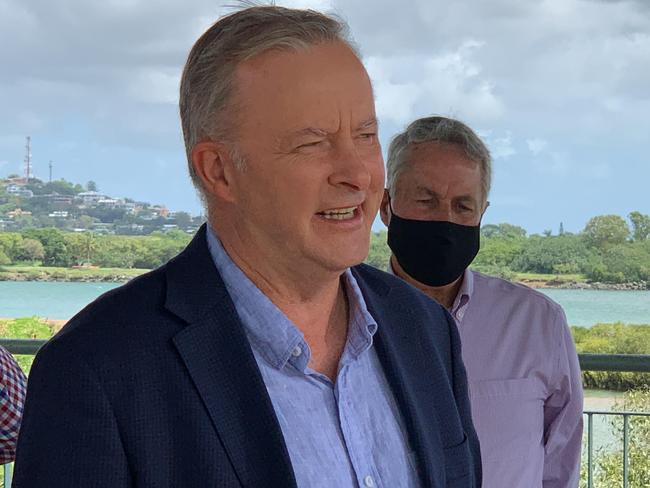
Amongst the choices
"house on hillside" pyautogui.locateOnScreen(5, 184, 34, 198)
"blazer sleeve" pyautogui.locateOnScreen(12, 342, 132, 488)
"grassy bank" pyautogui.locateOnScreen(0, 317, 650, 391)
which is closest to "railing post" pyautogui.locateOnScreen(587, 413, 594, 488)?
"blazer sleeve" pyautogui.locateOnScreen(12, 342, 132, 488)

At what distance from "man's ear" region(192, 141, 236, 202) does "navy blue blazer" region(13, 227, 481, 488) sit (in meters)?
0.07

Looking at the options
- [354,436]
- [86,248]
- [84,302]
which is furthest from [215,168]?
[84,302]

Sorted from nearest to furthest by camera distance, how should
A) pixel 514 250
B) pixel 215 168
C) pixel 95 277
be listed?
1. pixel 215 168
2. pixel 514 250
3. pixel 95 277

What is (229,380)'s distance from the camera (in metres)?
1.19

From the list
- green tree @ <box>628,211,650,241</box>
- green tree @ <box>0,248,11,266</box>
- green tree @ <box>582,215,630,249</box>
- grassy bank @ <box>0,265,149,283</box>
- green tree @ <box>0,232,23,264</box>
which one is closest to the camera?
grassy bank @ <box>0,265,149,283</box>

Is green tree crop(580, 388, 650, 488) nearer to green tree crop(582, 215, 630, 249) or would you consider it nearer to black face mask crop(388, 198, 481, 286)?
black face mask crop(388, 198, 481, 286)

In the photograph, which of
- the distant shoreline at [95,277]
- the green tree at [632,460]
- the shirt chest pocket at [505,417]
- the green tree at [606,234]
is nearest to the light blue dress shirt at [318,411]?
the shirt chest pocket at [505,417]

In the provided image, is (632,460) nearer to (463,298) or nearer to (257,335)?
(463,298)

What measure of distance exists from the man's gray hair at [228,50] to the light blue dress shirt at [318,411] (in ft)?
0.48

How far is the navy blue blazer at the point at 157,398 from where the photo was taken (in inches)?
43.3

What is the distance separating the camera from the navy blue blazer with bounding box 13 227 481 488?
43.3 inches

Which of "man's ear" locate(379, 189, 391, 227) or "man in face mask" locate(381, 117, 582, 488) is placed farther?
"man's ear" locate(379, 189, 391, 227)

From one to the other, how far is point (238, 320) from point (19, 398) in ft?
2.72

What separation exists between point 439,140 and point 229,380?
38.8 inches
